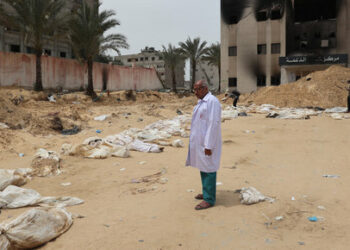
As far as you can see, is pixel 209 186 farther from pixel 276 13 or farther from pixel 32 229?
pixel 276 13

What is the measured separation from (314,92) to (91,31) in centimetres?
1302

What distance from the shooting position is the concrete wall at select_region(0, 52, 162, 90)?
609 inches

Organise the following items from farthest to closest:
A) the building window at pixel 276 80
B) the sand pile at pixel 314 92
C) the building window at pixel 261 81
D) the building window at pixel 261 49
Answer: the building window at pixel 261 81 < the building window at pixel 261 49 < the building window at pixel 276 80 < the sand pile at pixel 314 92

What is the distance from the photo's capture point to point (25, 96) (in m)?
14.2

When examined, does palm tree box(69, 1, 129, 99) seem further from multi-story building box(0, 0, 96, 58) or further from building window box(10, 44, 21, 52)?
building window box(10, 44, 21, 52)

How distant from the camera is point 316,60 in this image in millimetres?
24562

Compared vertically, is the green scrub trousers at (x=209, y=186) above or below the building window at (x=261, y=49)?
below

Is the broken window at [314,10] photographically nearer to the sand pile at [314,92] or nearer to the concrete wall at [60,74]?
the sand pile at [314,92]

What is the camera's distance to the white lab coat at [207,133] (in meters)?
3.13

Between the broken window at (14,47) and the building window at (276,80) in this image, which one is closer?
the broken window at (14,47)

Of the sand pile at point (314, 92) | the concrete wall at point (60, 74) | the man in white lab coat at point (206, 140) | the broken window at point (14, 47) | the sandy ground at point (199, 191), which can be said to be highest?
the broken window at point (14, 47)

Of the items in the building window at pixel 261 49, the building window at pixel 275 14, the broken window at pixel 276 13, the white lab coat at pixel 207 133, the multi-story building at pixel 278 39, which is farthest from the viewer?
the building window at pixel 261 49

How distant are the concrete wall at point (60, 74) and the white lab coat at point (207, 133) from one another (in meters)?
14.8

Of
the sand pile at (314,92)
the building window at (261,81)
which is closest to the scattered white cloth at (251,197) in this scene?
the sand pile at (314,92)
